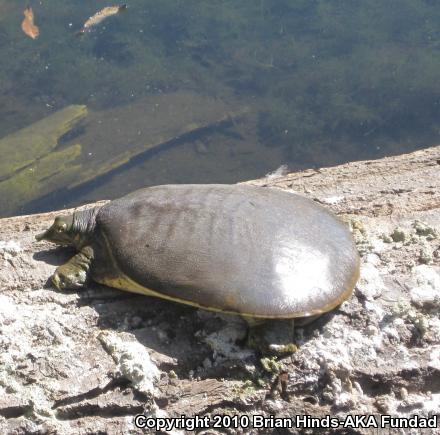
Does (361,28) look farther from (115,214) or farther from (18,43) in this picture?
(115,214)

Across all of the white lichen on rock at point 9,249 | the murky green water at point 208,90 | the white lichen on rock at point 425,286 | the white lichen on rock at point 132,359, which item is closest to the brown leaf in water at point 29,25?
the murky green water at point 208,90

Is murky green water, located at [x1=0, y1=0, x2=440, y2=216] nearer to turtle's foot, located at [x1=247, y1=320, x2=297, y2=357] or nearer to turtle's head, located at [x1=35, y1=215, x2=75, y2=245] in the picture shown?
turtle's head, located at [x1=35, y1=215, x2=75, y2=245]

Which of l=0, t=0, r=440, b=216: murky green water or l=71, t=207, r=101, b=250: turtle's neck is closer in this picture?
l=71, t=207, r=101, b=250: turtle's neck

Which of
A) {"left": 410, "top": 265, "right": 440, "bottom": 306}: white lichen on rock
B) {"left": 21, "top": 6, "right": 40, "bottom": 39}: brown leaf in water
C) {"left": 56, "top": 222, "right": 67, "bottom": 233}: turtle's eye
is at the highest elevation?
{"left": 56, "top": 222, "right": 67, "bottom": 233}: turtle's eye

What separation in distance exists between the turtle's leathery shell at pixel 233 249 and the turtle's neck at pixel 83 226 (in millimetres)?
48

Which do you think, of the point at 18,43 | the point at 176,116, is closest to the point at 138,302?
the point at 176,116

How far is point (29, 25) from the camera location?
7711 millimetres

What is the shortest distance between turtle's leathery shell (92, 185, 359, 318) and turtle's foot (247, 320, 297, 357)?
10 centimetres

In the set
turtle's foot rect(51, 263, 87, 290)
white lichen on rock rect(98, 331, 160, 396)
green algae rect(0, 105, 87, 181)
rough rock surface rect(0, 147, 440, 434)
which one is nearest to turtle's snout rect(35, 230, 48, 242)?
rough rock surface rect(0, 147, 440, 434)

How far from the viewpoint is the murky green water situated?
5828 millimetres

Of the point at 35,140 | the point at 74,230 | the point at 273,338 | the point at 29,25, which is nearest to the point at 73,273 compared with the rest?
the point at 74,230

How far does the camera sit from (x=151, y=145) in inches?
237

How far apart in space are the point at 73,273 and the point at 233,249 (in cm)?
62

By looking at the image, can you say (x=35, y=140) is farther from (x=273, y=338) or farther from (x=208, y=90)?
(x=273, y=338)
